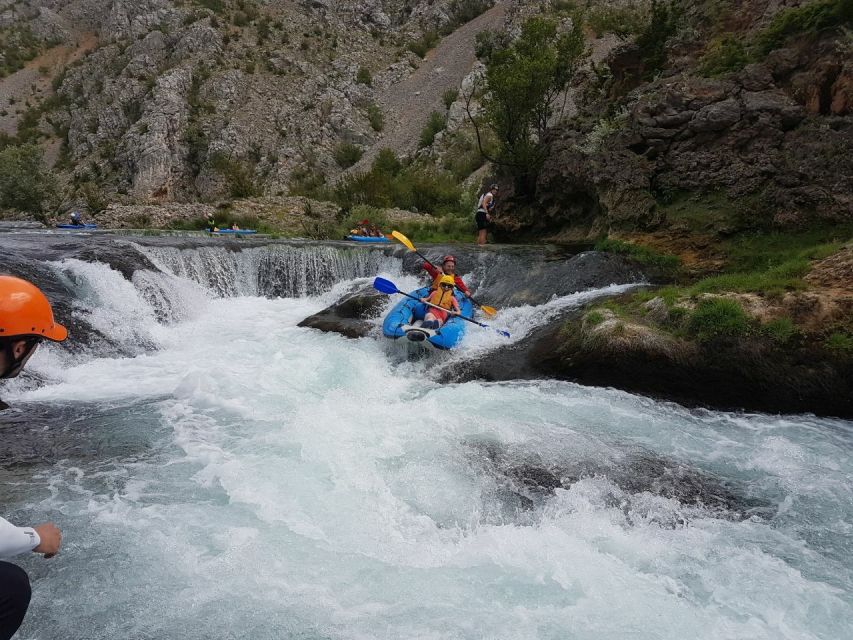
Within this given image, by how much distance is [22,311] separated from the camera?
1664 mm

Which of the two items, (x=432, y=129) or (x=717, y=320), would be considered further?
(x=432, y=129)

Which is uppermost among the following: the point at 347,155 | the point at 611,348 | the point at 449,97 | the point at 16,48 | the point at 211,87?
the point at 16,48

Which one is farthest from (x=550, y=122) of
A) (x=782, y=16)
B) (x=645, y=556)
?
(x=645, y=556)

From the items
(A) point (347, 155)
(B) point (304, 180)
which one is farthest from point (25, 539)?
(A) point (347, 155)

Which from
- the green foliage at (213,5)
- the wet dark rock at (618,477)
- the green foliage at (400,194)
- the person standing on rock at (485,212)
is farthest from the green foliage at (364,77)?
the wet dark rock at (618,477)

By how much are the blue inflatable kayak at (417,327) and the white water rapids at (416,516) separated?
3.02 feet

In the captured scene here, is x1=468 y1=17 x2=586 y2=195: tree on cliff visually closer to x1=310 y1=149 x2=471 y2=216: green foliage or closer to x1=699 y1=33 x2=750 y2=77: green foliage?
x1=699 y1=33 x2=750 y2=77: green foliage

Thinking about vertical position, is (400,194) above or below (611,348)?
above

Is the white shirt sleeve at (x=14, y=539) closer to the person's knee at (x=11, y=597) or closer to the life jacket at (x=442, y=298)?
the person's knee at (x=11, y=597)

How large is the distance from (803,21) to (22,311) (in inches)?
497

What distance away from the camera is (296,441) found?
4.42 meters

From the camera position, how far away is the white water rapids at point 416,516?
8.30 ft

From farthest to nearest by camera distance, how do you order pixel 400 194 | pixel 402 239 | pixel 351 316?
pixel 400 194
pixel 402 239
pixel 351 316

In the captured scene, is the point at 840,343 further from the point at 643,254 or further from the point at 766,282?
the point at 643,254
